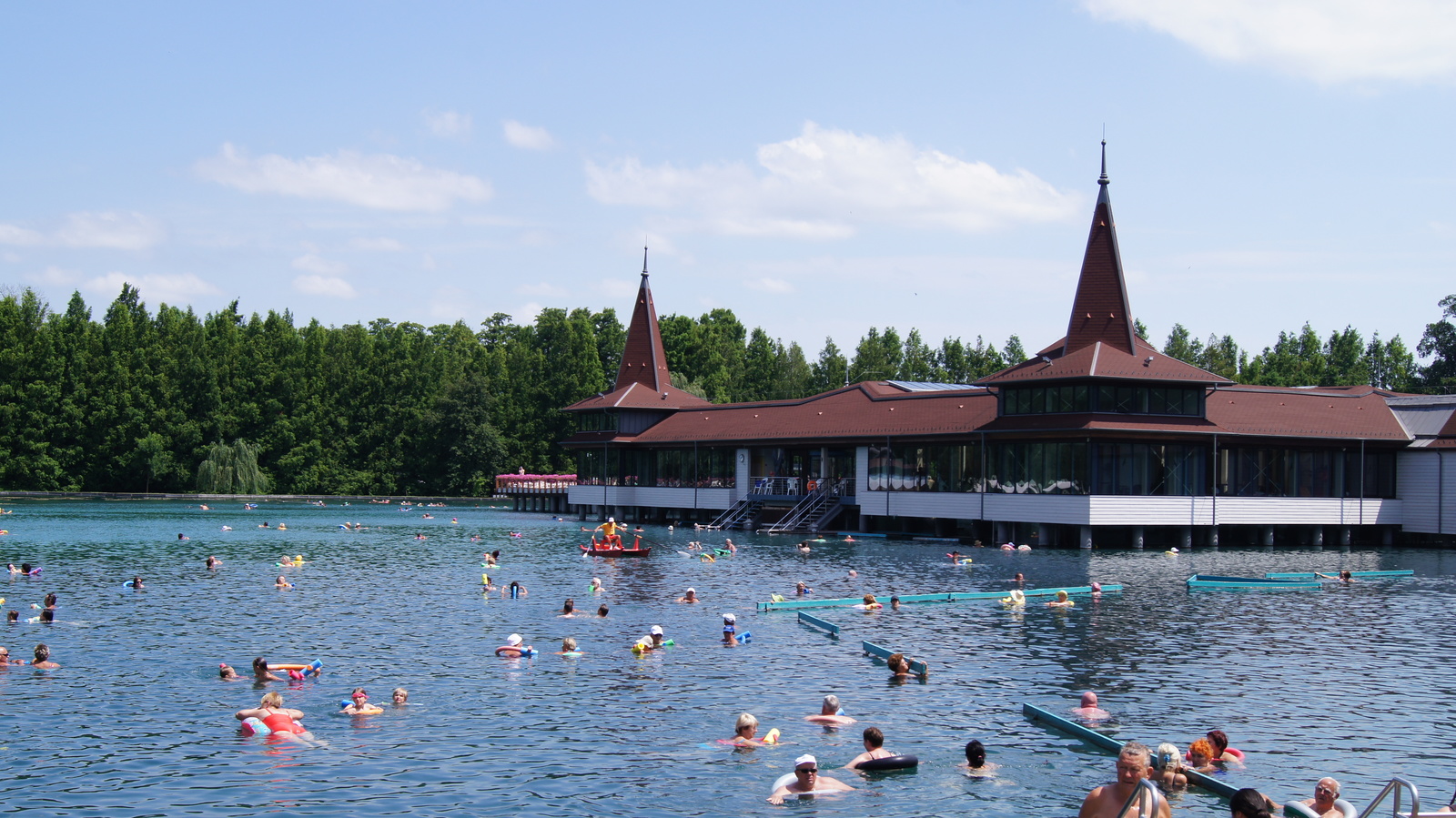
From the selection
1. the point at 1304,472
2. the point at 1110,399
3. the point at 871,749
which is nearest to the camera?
the point at 871,749

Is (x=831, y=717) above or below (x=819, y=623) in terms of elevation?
below

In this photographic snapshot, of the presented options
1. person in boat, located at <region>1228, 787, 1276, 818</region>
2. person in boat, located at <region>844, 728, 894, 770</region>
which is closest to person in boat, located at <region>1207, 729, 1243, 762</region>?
person in boat, located at <region>844, 728, 894, 770</region>

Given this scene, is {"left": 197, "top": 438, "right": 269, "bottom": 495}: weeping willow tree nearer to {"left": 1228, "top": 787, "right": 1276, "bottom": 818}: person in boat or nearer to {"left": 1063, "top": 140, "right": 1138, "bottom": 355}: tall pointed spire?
{"left": 1063, "top": 140, "right": 1138, "bottom": 355}: tall pointed spire

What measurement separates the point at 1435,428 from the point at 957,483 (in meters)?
25.6

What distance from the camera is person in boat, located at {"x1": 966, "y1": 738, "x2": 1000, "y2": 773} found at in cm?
2047

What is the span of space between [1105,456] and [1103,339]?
7895 mm

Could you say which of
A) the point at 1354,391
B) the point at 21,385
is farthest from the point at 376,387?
the point at 1354,391

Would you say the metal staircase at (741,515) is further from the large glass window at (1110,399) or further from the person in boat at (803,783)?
the person in boat at (803,783)

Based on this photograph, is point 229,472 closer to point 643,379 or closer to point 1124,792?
point 643,379

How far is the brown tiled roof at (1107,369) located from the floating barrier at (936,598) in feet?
58.5

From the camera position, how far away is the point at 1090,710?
24109 millimetres

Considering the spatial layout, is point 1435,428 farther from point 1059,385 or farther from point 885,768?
point 885,768

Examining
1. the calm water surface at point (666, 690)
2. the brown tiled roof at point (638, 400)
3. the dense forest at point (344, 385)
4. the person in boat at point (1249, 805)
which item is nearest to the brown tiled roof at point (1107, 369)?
the calm water surface at point (666, 690)

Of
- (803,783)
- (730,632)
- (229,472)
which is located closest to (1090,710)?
(803,783)
